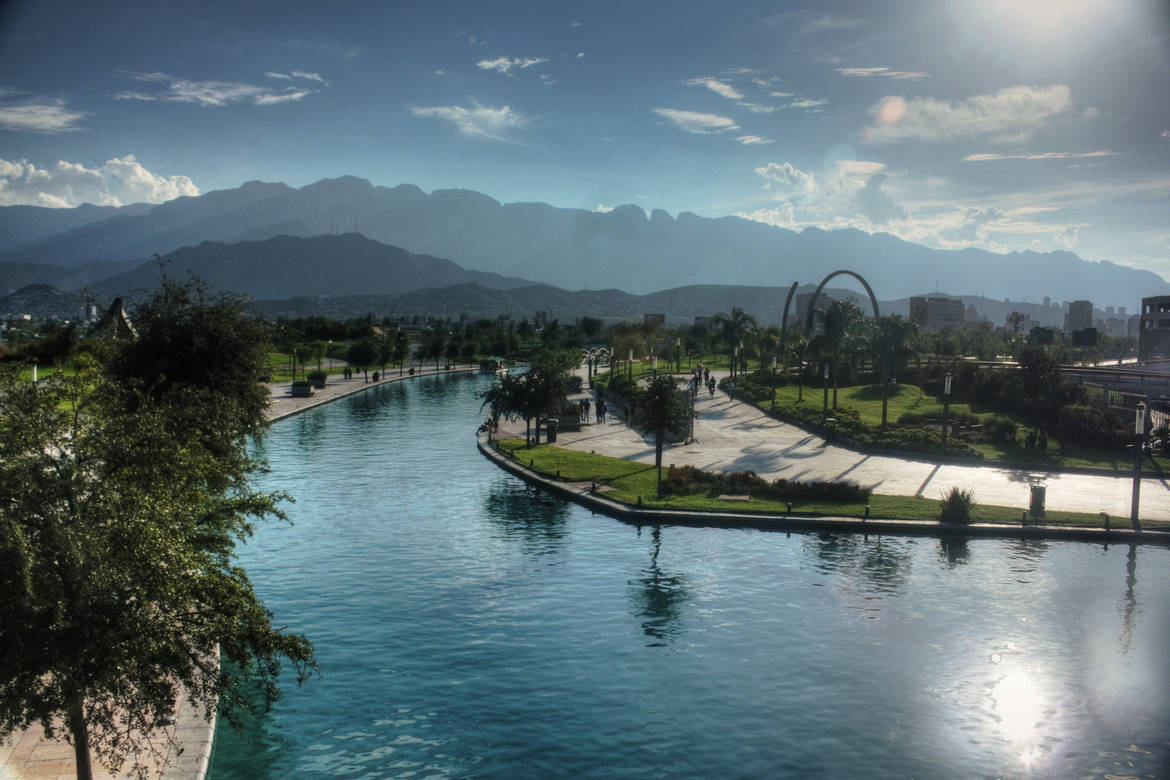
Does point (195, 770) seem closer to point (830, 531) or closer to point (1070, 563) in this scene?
point (830, 531)

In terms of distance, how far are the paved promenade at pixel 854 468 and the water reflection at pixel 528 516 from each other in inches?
322

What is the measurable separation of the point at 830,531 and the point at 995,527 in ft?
17.7

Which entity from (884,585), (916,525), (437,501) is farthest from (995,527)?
(437,501)

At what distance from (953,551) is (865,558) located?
315 centimetres

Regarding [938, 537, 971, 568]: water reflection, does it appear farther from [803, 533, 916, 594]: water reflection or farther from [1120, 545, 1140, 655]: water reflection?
[1120, 545, 1140, 655]: water reflection

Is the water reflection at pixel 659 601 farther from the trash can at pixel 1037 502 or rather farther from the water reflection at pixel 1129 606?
the trash can at pixel 1037 502

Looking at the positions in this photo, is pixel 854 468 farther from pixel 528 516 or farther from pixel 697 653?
pixel 697 653

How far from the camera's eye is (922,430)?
45.9 m

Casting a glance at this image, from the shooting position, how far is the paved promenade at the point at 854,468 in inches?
1270

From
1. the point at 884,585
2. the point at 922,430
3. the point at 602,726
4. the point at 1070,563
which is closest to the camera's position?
the point at 602,726

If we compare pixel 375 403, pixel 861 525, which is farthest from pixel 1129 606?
pixel 375 403

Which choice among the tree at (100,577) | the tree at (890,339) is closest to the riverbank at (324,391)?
the tree at (100,577)

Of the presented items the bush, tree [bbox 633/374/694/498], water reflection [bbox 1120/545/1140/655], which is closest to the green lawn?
the bush

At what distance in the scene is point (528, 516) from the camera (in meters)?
31.2
